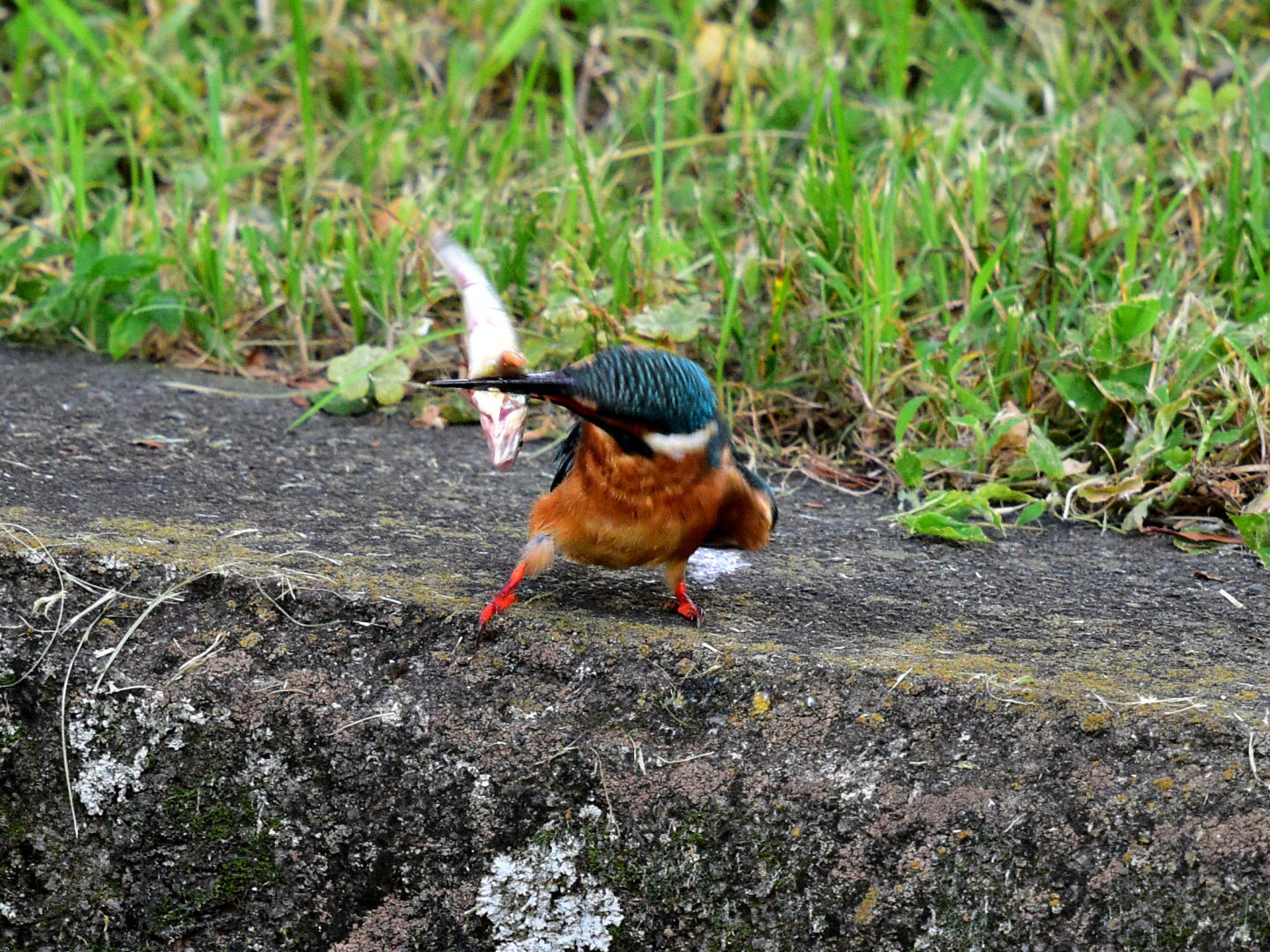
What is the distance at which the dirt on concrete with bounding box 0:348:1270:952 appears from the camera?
1.93m

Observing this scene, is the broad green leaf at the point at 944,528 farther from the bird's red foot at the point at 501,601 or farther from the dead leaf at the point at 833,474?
the bird's red foot at the point at 501,601

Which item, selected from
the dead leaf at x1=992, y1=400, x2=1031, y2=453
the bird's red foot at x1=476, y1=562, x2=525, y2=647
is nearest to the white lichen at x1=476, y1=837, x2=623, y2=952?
the bird's red foot at x1=476, y1=562, x2=525, y2=647

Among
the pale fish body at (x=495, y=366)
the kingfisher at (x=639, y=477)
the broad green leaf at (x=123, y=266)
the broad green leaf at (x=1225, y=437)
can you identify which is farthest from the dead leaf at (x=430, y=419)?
the broad green leaf at (x=1225, y=437)

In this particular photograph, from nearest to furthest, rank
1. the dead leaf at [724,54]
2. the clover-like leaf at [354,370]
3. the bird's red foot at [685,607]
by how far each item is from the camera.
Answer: the bird's red foot at [685,607]
the clover-like leaf at [354,370]
the dead leaf at [724,54]

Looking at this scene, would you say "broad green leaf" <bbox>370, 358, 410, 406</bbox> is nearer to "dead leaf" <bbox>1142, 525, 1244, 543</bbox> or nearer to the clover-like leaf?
the clover-like leaf

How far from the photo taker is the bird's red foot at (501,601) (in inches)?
85.7

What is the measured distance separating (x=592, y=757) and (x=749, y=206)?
2.19m

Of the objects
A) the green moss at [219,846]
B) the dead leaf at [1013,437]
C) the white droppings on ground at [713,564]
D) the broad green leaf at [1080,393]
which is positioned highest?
the broad green leaf at [1080,393]

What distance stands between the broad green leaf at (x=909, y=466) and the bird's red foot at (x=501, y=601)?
46.6 inches

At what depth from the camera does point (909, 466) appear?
122 inches

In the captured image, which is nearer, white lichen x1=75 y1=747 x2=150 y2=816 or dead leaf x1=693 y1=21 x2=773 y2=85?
white lichen x1=75 y1=747 x2=150 y2=816

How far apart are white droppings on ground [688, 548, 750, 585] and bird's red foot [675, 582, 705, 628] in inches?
10.0

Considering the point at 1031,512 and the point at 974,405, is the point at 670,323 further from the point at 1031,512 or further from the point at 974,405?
the point at 1031,512

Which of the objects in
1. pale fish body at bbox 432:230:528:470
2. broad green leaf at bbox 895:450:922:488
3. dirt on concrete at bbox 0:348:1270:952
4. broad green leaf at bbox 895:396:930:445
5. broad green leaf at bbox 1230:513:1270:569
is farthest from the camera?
broad green leaf at bbox 895:396:930:445
